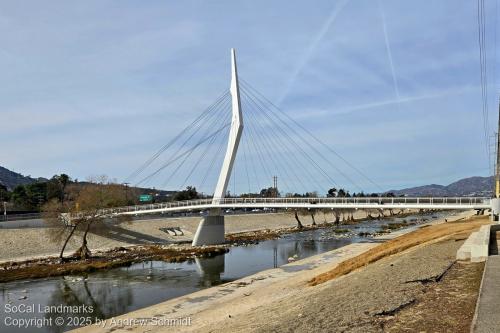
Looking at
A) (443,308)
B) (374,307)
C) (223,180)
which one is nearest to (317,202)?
(223,180)

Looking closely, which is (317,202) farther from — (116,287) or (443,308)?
(443,308)

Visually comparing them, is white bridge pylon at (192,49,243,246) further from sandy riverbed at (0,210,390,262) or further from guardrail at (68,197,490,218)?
sandy riverbed at (0,210,390,262)

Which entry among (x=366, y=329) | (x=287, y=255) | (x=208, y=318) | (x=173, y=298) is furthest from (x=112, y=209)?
(x=366, y=329)

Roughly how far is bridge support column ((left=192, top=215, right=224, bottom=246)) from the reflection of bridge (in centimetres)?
227

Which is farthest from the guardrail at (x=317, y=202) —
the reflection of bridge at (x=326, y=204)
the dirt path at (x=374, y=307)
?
the dirt path at (x=374, y=307)

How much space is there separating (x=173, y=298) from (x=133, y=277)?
9366 millimetres

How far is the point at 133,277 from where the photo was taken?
34688mm

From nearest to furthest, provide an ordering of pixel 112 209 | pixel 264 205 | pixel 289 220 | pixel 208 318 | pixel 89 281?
pixel 208 318, pixel 89 281, pixel 264 205, pixel 112 209, pixel 289 220

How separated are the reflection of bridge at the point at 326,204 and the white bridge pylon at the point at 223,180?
135cm

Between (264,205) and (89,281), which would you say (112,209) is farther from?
(89,281)

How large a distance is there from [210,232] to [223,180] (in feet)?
24.8

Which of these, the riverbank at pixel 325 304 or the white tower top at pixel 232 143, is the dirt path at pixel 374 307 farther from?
the white tower top at pixel 232 143

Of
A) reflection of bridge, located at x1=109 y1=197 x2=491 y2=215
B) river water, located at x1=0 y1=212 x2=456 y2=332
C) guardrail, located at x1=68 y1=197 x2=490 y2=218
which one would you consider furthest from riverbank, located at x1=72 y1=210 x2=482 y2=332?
guardrail, located at x1=68 y1=197 x2=490 y2=218

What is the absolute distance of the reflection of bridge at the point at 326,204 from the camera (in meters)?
42.4
